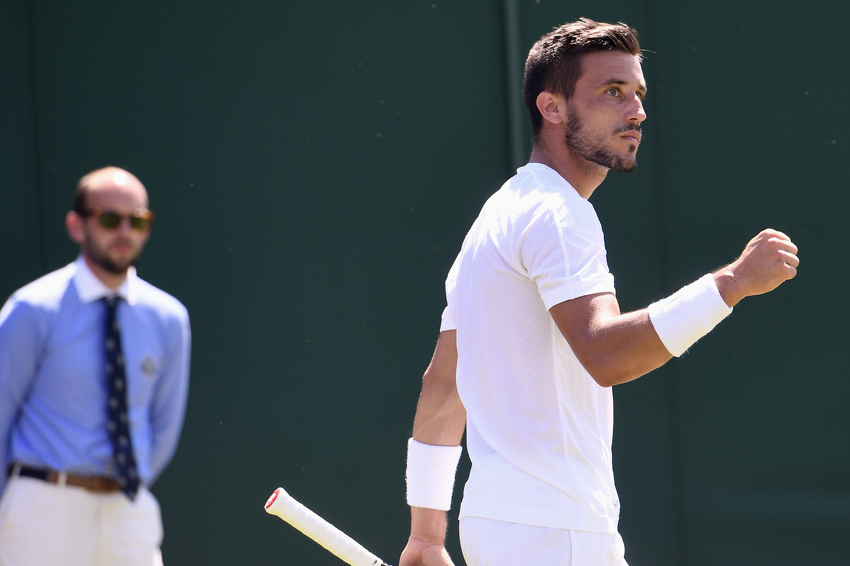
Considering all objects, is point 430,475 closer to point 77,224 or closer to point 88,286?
point 88,286

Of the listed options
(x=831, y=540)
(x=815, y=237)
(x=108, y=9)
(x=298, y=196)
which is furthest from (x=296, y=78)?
(x=831, y=540)

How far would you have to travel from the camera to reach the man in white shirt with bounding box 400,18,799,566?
80.8 inches

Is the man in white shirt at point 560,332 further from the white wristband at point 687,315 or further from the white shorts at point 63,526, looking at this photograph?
the white shorts at point 63,526

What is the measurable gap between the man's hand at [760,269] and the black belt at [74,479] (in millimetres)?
1301

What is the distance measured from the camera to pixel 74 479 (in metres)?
1.79

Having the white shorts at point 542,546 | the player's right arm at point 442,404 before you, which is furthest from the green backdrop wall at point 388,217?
the white shorts at point 542,546

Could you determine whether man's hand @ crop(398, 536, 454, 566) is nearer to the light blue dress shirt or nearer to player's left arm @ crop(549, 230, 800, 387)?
player's left arm @ crop(549, 230, 800, 387)

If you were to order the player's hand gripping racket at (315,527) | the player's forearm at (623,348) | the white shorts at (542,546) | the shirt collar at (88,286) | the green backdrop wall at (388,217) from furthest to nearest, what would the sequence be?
1. the green backdrop wall at (388,217)
2. the player's hand gripping racket at (315,527)
3. the white shorts at (542,546)
4. the player's forearm at (623,348)
5. the shirt collar at (88,286)

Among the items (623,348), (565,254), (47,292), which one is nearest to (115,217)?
(47,292)

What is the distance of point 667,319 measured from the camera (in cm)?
204

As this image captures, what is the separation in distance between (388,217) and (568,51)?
1635 mm

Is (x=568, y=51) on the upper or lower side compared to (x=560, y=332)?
upper

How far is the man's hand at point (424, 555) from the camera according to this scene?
2.57 meters

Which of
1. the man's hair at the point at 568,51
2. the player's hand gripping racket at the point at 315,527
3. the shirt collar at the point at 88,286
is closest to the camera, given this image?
the shirt collar at the point at 88,286
